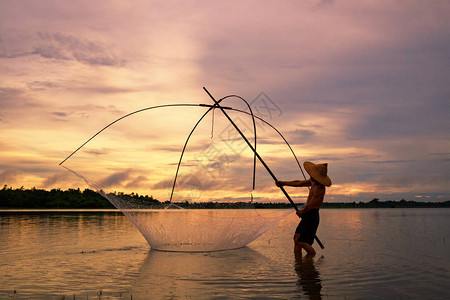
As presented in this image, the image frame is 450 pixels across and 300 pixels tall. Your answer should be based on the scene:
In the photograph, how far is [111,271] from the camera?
25.1 feet

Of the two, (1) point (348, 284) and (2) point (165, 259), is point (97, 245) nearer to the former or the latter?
(2) point (165, 259)

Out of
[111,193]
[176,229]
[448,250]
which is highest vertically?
[111,193]

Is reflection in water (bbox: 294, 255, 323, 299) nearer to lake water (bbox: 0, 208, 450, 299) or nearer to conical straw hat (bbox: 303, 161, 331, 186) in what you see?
lake water (bbox: 0, 208, 450, 299)

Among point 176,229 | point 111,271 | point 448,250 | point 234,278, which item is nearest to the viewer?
point 234,278

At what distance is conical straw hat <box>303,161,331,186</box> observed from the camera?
8.73 metres

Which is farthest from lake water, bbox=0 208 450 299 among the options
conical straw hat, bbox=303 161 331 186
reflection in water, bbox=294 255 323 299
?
conical straw hat, bbox=303 161 331 186

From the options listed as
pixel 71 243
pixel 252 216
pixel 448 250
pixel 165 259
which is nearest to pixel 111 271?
pixel 165 259

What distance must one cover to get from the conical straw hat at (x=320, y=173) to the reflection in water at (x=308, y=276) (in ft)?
Result: 5.44

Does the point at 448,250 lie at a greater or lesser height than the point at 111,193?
lesser

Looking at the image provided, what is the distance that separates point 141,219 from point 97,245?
3.23 meters

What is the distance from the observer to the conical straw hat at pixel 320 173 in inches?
344

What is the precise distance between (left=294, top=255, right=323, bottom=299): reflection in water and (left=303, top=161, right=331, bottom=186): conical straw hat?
1.66m

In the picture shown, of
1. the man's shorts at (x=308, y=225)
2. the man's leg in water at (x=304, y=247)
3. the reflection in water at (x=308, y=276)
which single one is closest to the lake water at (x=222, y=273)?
the reflection in water at (x=308, y=276)

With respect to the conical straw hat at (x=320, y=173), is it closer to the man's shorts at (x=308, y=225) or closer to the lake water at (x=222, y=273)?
the man's shorts at (x=308, y=225)
